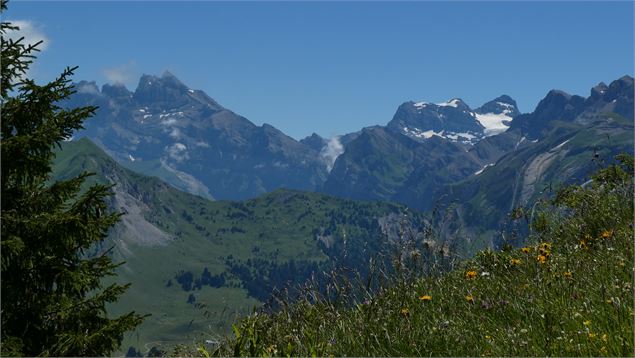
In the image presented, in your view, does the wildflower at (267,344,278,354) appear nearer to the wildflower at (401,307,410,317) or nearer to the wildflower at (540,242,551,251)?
the wildflower at (401,307,410,317)

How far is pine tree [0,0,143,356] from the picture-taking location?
10555 millimetres

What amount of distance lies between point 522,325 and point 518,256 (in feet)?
10.4

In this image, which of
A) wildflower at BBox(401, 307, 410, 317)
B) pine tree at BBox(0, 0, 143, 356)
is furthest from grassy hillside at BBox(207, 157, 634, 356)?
pine tree at BBox(0, 0, 143, 356)

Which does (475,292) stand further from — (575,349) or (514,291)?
(575,349)

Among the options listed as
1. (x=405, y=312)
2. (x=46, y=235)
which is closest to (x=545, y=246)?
(x=405, y=312)

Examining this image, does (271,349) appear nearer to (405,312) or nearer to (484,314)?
(405,312)

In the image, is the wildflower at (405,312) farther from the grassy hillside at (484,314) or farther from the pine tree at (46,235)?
the pine tree at (46,235)

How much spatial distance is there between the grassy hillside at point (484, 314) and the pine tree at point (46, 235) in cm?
574

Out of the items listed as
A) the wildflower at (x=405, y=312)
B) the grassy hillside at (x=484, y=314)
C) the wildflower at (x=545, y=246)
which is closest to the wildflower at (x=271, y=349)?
the grassy hillside at (x=484, y=314)

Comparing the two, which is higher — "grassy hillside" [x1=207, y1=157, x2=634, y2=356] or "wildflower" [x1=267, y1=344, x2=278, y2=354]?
"grassy hillside" [x1=207, y1=157, x2=634, y2=356]

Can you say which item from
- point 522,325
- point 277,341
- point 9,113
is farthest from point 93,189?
point 522,325

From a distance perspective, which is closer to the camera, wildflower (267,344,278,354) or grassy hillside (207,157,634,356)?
grassy hillside (207,157,634,356)

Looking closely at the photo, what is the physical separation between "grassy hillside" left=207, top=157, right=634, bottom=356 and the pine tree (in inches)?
226

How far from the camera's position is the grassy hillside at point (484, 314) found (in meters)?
4.51
